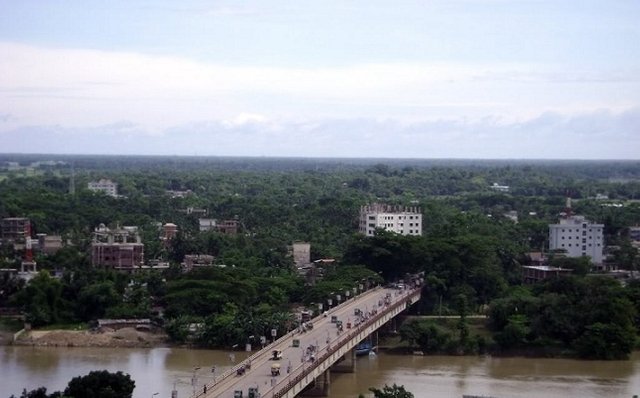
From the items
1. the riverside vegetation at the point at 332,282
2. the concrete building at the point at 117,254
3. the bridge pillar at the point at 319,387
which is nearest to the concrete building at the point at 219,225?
the riverside vegetation at the point at 332,282

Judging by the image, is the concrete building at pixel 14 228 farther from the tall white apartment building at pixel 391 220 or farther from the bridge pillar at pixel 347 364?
the bridge pillar at pixel 347 364

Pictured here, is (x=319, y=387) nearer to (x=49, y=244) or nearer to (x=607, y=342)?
(x=607, y=342)

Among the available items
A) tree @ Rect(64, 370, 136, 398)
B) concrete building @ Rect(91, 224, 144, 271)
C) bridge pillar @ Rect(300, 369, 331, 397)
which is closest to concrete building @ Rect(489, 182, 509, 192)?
concrete building @ Rect(91, 224, 144, 271)

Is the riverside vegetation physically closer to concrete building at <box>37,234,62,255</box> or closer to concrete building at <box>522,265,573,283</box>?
concrete building at <box>522,265,573,283</box>

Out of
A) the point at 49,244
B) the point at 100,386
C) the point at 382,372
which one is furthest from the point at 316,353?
the point at 49,244

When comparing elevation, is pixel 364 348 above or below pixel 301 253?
below

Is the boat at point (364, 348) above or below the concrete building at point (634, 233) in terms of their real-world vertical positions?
below
